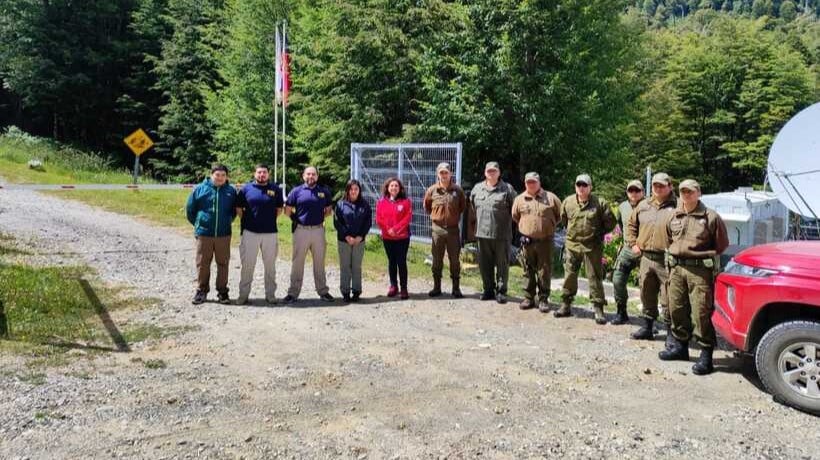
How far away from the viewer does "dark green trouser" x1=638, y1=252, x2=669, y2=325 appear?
20.9 ft

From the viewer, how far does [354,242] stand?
8.28m

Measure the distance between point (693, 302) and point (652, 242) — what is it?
931mm

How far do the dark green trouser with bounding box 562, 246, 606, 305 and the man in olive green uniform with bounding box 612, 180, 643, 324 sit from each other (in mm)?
215

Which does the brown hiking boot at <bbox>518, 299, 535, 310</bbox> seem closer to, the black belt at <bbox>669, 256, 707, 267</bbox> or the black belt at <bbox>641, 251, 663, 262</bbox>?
the black belt at <bbox>641, 251, 663, 262</bbox>

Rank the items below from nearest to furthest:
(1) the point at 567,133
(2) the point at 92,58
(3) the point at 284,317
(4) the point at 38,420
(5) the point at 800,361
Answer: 1. (4) the point at 38,420
2. (5) the point at 800,361
3. (3) the point at 284,317
4. (1) the point at 567,133
5. (2) the point at 92,58

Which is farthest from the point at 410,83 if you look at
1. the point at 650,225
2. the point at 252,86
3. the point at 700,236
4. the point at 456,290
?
the point at 700,236

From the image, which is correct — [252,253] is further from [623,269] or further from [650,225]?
[650,225]

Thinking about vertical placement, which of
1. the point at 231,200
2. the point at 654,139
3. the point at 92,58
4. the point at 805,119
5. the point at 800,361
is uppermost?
the point at 92,58

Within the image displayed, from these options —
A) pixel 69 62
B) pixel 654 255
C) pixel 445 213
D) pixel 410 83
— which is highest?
pixel 69 62

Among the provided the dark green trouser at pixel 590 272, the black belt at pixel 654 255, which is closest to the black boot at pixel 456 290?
the dark green trouser at pixel 590 272

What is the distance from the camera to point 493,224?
817 centimetres

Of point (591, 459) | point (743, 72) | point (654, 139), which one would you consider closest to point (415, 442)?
point (591, 459)

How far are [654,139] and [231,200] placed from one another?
1339 inches

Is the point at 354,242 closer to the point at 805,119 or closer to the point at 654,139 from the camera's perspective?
the point at 805,119
